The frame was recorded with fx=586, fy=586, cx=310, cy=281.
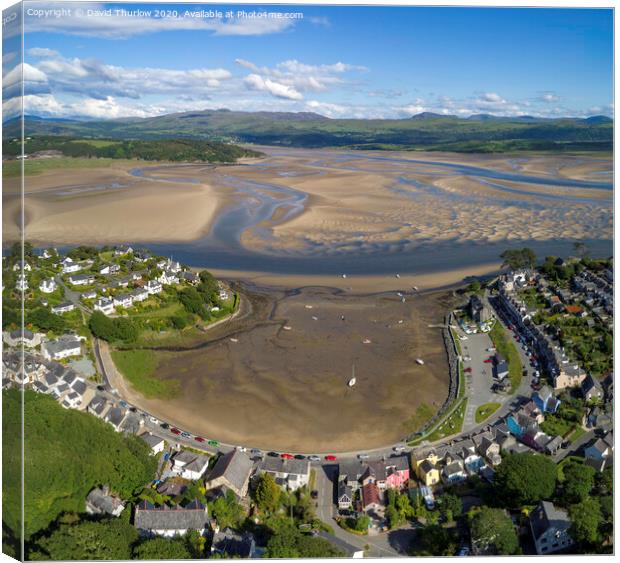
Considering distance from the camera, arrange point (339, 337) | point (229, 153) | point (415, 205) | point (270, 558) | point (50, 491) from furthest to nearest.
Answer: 1. point (229, 153)
2. point (415, 205)
3. point (339, 337)
4. point (50, 491)
5. point (270, 558)

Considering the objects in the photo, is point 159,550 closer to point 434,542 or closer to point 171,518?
point 171,518

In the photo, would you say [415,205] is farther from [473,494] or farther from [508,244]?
[473,494]

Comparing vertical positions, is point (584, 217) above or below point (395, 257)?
above

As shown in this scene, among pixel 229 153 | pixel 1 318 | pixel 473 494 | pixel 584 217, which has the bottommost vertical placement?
pixel 473 494

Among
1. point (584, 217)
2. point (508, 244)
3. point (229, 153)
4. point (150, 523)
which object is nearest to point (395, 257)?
point (508, 244)

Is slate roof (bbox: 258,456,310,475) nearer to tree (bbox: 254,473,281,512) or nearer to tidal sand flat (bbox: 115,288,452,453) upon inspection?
tree (bbox: 254,473,281,512)

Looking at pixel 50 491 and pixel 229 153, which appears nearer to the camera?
pixel 50 491

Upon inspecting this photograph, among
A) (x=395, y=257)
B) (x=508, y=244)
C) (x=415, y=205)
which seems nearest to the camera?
(x=395, y=257)
